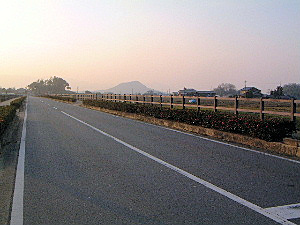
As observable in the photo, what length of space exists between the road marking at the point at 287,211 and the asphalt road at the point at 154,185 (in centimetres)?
12

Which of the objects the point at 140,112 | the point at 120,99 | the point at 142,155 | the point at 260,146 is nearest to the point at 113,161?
the point at 142,155

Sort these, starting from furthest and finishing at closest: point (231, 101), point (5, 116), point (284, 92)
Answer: point (284, 92) < point (231, 101) < point (5, 116)

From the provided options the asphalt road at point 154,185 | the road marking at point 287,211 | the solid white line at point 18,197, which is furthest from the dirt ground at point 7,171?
the road marking at point 287,211

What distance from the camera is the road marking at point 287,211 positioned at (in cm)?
452

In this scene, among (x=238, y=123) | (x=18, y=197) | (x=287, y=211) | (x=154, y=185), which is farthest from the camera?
(x=238, y=123)

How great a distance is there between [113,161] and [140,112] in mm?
13536

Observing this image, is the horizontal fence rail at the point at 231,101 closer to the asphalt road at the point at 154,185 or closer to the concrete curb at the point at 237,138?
the concrete curb at the point at 237,138

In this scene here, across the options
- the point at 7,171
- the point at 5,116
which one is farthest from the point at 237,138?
the point at 5,116

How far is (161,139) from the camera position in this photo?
39.0 feet

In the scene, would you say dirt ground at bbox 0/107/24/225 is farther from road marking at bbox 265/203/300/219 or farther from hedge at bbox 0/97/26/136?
road marking at bbox 265/203/300/219

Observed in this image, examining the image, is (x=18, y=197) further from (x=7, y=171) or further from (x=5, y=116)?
(x=5, y=116)

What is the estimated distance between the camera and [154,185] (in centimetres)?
601

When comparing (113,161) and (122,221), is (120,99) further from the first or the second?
(122,221)

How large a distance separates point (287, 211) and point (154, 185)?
2.34 m
